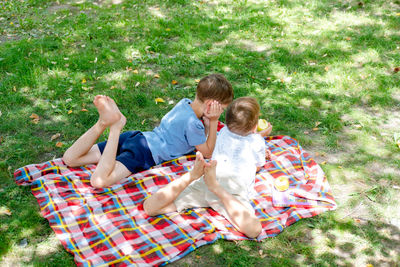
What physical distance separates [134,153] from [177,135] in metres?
0.50

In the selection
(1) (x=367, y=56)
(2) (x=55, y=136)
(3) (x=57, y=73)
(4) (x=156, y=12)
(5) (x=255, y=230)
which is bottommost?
(5) (x=255, y=230)

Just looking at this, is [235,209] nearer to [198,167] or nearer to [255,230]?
[255,230]

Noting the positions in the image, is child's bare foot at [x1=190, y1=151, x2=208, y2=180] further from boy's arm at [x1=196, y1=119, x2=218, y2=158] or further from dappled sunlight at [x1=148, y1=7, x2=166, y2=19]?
dappled sunlight at [x1=148, y1=7, x2=166, y2=19]

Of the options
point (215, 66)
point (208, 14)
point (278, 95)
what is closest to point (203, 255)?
point (278, 95)

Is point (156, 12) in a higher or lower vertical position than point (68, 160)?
higher

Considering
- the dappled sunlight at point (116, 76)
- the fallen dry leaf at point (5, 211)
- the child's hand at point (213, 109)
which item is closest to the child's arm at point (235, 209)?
the child's hand at point (213, 109)

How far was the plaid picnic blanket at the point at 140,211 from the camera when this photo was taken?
134 inches

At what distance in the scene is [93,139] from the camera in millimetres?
4160

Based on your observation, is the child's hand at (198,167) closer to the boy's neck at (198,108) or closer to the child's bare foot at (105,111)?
the boy's neck at (198,108)

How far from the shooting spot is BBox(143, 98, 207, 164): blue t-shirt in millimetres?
4246

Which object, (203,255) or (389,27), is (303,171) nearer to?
(203,255)

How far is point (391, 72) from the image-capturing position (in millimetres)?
6297

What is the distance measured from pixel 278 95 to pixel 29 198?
11.8ft

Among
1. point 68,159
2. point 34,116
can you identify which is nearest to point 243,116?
point 68,159
